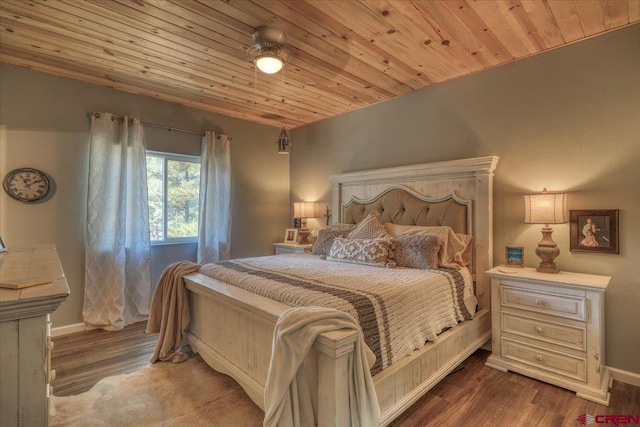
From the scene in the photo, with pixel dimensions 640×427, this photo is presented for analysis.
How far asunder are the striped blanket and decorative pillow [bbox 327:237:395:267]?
98mm

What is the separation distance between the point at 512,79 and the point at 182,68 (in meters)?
2.96

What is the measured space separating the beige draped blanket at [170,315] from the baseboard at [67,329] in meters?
1.19

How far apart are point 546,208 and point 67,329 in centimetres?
446

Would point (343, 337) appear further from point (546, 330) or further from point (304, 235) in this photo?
point (304, 235)

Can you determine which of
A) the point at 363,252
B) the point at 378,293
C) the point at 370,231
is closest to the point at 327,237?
the point at 370,231

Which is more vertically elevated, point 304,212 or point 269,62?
point 269,62

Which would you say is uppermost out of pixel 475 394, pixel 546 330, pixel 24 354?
pixel 24 354

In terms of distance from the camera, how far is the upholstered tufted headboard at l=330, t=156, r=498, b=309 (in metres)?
2.80

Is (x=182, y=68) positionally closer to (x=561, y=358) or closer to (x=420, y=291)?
(x=420, y=291)

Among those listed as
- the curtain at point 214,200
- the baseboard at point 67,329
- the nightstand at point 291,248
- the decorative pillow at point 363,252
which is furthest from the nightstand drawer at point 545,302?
the baseboard at point 67,329

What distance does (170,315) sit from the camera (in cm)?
246

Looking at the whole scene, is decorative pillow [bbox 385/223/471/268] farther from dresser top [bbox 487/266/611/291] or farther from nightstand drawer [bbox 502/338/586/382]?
nightstand drawer [bbox 502/338/586/382]

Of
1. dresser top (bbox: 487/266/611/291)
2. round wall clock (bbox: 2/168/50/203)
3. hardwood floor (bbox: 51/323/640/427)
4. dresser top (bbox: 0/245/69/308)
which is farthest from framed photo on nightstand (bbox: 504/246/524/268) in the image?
round wall clock (bbox: 2/168/50/203)

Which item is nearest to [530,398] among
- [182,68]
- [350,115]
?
[350,115]
